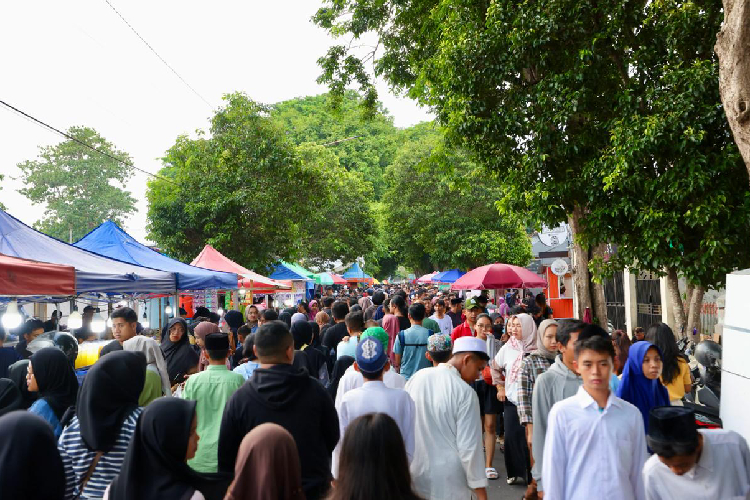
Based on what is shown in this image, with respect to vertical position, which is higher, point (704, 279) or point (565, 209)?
point (565, 209)

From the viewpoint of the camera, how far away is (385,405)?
4.04 m

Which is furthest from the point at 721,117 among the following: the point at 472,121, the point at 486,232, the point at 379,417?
the point at 486,232

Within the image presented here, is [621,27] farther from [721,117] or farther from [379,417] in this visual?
[379,417]

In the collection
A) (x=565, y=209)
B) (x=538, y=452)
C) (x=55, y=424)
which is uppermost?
(x=565, y=209)

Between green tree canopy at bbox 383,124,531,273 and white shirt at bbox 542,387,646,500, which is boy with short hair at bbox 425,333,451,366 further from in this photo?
green tree canopy at bbox 383,124,531,273

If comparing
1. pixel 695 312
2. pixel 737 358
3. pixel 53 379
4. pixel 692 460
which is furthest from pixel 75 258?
pixel 695 312

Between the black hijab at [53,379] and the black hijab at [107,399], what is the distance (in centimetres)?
74

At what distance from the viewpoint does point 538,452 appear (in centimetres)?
443

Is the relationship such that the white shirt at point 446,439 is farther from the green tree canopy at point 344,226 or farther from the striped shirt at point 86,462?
the green tree canopy at point 344,226

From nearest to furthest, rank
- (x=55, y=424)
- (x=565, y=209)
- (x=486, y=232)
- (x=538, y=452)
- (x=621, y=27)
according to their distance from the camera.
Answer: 1. (x=55, y=424)
2. (x=538, y=452)
3. (x=621, y=27)
4. (x=565, y=209)
5. (x=486, y=232)

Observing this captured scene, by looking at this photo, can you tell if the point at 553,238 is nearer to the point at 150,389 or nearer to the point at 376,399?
the point at 150,389

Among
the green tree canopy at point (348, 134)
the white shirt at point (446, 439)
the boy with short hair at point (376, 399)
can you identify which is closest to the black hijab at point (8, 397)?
the boy with short hair at point (376, 399)

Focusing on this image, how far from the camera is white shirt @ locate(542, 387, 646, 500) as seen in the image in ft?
10.9

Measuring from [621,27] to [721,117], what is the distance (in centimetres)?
218
